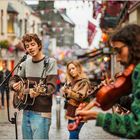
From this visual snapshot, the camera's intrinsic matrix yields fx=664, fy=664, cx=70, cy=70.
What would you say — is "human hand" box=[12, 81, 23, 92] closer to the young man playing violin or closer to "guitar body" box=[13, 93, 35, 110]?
"guitar body" box=[13, 93, 35, 110]

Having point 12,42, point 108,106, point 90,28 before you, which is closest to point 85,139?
point 108,106

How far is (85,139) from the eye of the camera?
12820mm

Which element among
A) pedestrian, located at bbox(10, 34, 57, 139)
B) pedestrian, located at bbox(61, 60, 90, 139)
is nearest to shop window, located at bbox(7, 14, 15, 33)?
pedestrian, located at bbox(61, 60, 90, 139)

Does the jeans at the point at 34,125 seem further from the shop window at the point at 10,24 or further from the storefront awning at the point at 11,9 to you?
the shop window at the point at 10,24

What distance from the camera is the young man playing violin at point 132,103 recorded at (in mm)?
4016

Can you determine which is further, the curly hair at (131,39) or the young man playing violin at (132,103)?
the curly hair at (131,39)

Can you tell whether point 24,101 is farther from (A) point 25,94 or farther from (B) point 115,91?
(B) point 115,91

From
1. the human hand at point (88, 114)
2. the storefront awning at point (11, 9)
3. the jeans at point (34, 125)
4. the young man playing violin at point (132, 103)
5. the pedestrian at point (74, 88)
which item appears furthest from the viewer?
the storefront awning at point (11, 9)

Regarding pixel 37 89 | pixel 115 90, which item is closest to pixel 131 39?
pixel 115 90

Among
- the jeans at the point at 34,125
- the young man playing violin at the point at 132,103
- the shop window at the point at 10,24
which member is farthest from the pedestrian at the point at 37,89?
the shop window at the point at 10,24

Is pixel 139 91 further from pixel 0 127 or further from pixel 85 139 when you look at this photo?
pixel 0 127

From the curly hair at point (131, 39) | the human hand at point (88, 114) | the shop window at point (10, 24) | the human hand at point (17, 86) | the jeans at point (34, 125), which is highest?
the shop window at point (10, 24)

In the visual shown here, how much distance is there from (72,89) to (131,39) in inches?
268

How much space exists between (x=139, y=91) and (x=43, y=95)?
3250 millimetres
